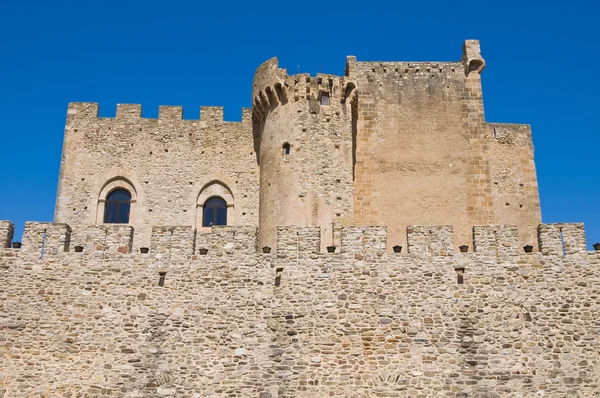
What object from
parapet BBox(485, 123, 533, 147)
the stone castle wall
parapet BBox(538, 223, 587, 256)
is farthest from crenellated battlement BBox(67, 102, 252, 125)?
parapet BBox(538, 223, 587, 256)

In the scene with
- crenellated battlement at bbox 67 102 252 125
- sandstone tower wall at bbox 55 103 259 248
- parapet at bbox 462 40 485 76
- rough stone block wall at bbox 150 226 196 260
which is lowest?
rough stone block wall at bbox 150 226 196 260

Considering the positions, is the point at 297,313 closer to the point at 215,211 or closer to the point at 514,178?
Answer: the point at 215,211

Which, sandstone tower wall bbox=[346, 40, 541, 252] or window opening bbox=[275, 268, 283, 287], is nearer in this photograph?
window opening bbox=[275, 268, 283, 287]

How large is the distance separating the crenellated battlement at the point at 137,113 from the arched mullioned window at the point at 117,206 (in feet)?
8.46

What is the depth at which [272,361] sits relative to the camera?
44.3ft

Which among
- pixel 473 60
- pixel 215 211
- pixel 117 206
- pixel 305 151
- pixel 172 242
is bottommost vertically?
pixel 172 242

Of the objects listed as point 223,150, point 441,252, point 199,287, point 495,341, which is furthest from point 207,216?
point 495,341

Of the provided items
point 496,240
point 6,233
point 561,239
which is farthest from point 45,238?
point 561,239

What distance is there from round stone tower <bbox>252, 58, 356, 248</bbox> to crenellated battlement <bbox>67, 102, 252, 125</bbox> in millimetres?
2986

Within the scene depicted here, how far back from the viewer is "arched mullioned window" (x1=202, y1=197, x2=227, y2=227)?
21922mm

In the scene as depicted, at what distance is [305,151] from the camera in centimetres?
1850

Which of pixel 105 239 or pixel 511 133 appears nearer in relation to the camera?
pixel 105 239

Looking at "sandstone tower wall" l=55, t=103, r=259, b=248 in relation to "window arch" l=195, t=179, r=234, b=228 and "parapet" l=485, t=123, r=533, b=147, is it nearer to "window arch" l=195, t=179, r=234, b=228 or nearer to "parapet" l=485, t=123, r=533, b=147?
"window arch" l=195, t=179, r=234, b=228

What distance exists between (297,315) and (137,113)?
38.0ft
